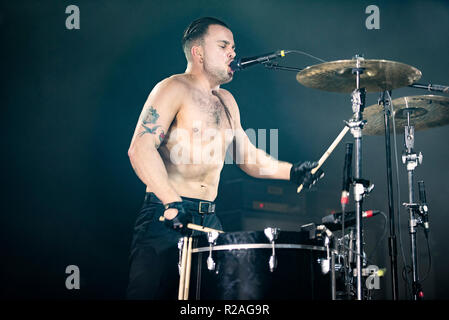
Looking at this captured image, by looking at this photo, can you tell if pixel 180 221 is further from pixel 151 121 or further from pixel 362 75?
pixel 362 75

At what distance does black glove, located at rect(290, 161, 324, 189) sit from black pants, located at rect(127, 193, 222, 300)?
627 mm

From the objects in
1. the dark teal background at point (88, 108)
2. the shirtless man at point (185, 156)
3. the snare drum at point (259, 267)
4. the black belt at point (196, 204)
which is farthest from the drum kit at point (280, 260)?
the dark teal background at point (88, 108)

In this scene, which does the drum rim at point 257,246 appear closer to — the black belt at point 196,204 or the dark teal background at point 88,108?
the black belt at point 196,204

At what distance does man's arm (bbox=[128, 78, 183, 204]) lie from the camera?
2.78m

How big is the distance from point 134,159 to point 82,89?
42.1 inches

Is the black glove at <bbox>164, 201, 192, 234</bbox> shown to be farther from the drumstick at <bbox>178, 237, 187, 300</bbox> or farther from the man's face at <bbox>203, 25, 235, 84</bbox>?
the man's face at <bbox>203, 25, 235, 84</bbox>

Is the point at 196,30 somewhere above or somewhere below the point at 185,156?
above

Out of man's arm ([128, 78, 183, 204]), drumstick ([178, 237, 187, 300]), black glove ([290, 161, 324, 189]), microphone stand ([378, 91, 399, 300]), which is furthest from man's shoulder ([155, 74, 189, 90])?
microphone stand ([378, 91, 399, 300])

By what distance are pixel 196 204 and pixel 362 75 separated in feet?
4.13

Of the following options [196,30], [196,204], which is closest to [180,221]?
[196,204]

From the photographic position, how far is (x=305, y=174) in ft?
9.56

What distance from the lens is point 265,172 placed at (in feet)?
11.0

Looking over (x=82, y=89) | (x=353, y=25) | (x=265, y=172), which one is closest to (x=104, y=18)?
(x=82, y=89)

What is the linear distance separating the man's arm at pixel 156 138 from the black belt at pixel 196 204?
3.9 inches
